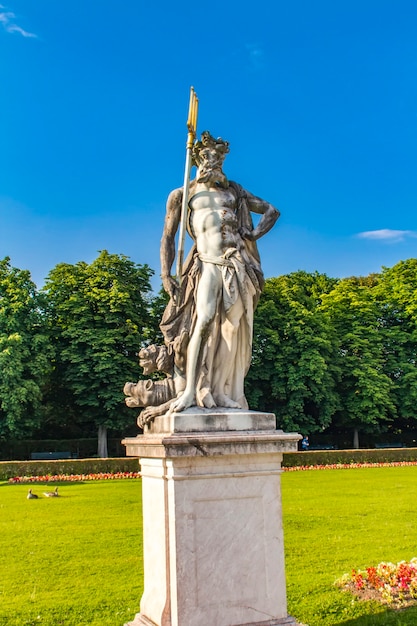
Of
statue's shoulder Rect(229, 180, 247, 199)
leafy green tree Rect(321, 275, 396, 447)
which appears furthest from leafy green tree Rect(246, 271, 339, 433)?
statue's shoulder Rect(229, 180, 247, 199)

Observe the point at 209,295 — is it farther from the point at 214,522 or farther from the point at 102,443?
the point at 102,443

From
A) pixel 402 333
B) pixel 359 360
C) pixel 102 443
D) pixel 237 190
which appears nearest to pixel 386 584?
pixel 237 190

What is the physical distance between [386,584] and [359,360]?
31.3 metres

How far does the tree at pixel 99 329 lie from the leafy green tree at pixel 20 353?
1436mm

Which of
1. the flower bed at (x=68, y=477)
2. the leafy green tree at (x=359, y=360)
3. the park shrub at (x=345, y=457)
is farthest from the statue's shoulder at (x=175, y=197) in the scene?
the leafy green tree at (x=359, y=360)

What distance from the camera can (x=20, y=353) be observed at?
29.9 metres

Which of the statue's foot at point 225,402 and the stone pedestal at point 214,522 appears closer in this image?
the stone pedestal at point 214,522

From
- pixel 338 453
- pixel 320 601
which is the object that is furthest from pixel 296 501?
pixel 338 453

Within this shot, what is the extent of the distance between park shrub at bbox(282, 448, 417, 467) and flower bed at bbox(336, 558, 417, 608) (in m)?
17.3

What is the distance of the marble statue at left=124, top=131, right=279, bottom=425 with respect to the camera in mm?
5660

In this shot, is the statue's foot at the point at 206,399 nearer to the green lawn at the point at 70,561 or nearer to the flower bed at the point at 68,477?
the green lawn at the point at 70,561

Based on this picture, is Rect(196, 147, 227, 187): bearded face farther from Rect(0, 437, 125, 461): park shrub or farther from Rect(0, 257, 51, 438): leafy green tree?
Rect(0, 437, 125, 461): park shrub

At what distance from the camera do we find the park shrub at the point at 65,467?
23109mm

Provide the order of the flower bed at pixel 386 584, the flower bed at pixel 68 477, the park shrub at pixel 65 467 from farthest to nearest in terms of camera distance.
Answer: the park shrub at pixel 65 467 < the flower bed at pixel 68 477 < the flower bed at pixel 386 584
